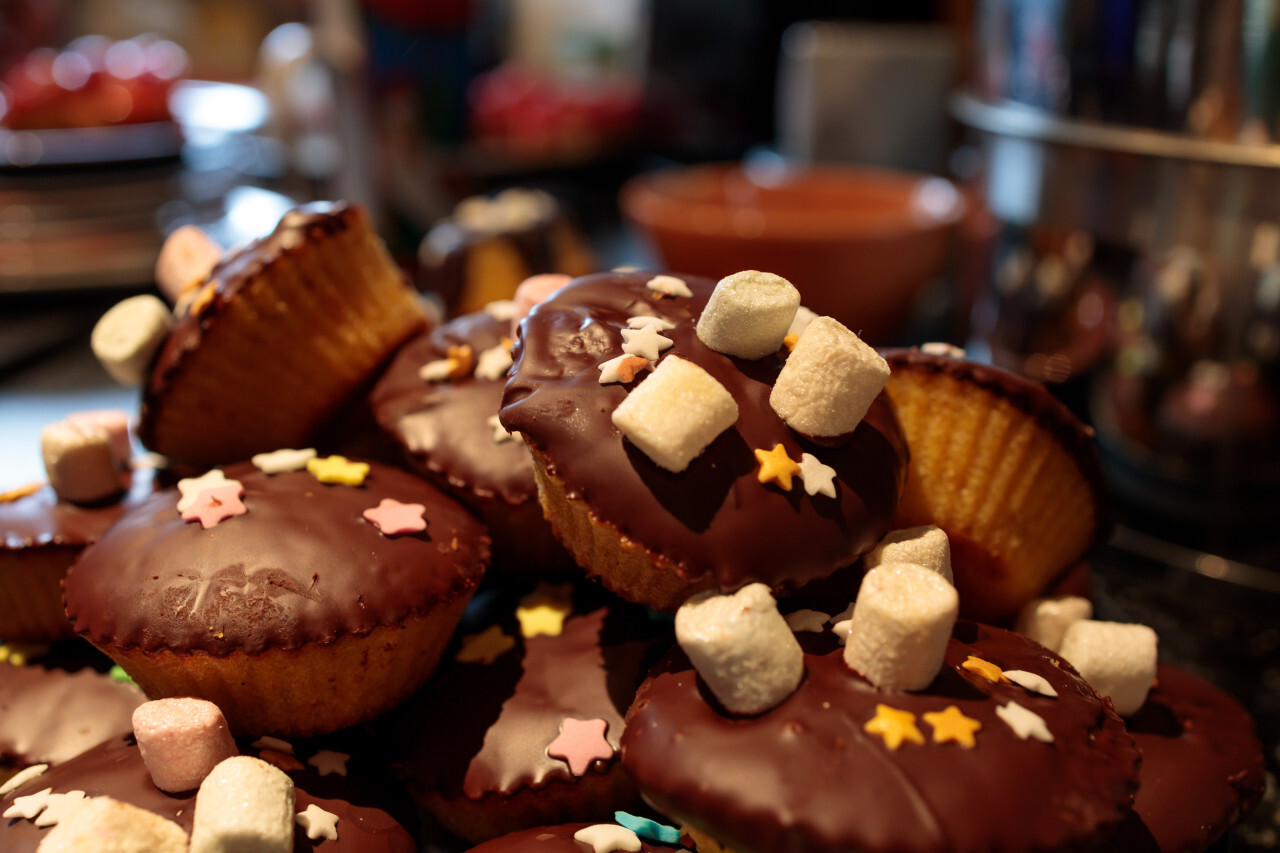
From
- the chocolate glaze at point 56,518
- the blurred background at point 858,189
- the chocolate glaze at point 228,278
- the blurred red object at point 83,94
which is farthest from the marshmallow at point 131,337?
the blurred red object at point 83,94

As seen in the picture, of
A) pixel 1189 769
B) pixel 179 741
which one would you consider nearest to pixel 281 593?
pixel 179 741

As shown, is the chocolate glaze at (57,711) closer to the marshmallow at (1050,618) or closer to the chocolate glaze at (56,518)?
the chocolate glaze at (56,518)

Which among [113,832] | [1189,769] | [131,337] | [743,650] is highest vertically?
[131,337]

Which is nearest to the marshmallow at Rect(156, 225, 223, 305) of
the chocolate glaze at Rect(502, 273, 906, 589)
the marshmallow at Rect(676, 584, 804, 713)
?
the chocolate glaze at Rect(502, 273, 906, 589)

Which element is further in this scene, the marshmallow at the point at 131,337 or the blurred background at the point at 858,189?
the blurred background at the point at 858,189

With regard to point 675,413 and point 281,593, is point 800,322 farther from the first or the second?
point 281,593

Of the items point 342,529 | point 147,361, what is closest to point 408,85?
point 147,361

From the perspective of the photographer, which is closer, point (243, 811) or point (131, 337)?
point (243, 811)
